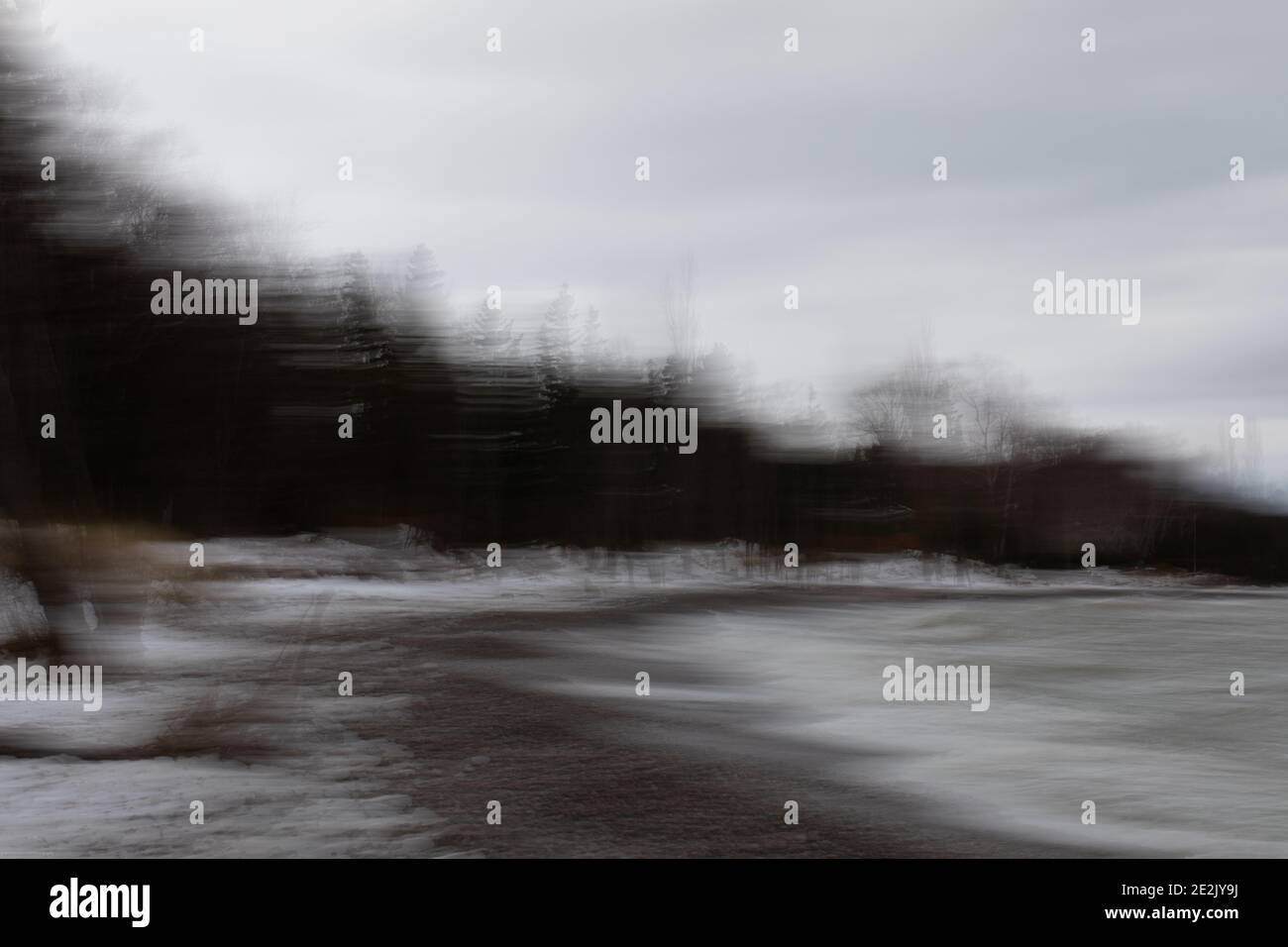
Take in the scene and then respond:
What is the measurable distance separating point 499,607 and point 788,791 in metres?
22.2

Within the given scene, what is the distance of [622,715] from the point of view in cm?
1229

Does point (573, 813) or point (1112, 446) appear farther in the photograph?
point (1112, 446)

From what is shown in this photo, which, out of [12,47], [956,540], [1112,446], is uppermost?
[12,47]

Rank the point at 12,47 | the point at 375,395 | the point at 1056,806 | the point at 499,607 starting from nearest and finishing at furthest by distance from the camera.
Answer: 1. the point at 1056,806
2. the point at 12,47
3. the point at 499,607
4. the point at 375,395

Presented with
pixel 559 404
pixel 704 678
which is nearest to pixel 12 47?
pixel 704 678

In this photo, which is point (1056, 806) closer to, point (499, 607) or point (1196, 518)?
point (499, 607)

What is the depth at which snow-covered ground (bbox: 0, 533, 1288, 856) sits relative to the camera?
24.7ft

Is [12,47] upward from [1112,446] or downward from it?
upward

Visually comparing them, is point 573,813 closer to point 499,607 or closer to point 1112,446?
point 499,607

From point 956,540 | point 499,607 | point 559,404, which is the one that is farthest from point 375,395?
point 956,540

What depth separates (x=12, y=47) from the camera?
51.2 feet

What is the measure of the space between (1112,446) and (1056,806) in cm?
6361

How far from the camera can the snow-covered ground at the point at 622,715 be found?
24.7 ft
